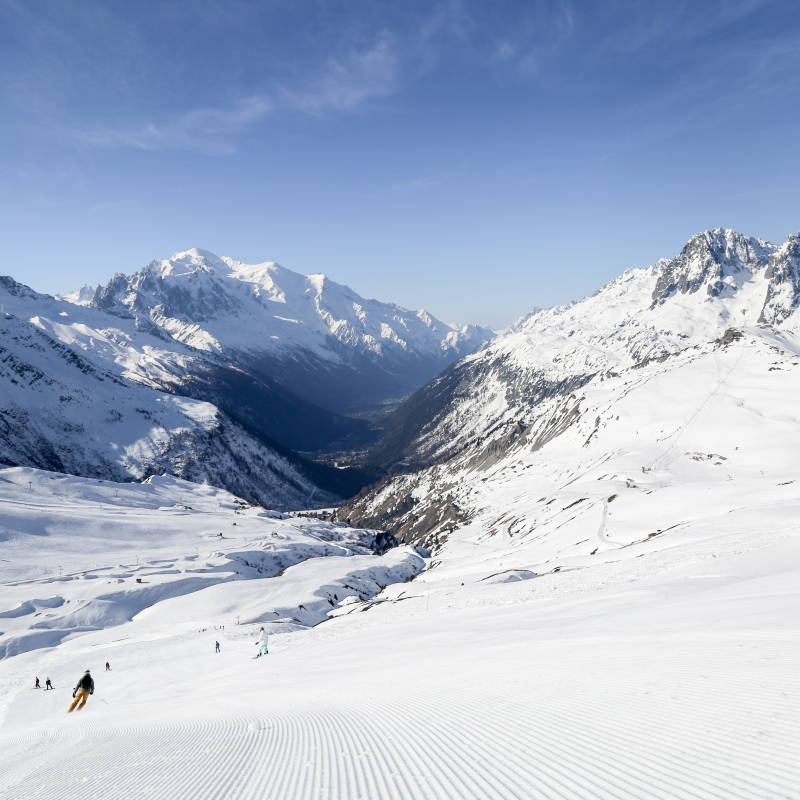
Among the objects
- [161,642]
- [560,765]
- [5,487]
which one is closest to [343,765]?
[560,765]

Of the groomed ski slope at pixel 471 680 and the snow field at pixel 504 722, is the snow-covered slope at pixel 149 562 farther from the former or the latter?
the snow field at pixel 504 722

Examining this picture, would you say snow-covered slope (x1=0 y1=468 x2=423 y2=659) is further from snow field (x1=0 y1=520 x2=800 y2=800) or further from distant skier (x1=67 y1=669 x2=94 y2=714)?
snow field (x1=0 y1=520 x2=800 y2=800)

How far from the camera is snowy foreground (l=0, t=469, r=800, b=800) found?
6516mm

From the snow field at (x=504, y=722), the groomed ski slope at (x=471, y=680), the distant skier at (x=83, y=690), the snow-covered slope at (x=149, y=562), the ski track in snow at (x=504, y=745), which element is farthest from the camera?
the snow-covered slope at (x=149, y=562)

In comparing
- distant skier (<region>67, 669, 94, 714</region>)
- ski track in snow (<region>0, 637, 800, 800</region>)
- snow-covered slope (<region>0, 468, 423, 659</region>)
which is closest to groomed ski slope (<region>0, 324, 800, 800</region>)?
ski track in snow (<region>0, 637, 800, 800</region>)

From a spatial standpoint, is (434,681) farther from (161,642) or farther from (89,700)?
(161,642)

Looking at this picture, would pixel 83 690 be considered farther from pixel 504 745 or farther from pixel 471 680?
pixel 504 745

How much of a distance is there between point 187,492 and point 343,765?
156 m

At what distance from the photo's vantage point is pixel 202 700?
17422 mm

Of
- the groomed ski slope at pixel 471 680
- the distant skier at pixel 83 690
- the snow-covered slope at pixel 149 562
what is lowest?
the snow-covered slope at pixel 149 562

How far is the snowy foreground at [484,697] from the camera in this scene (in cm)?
652

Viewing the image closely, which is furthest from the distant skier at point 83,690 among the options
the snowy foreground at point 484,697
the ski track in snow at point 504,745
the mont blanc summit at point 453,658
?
the ski track in snow at point 504,745

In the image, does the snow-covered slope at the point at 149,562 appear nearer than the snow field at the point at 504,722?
No

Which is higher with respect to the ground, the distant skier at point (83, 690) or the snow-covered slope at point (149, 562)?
the distant skier at point (83, 690)
